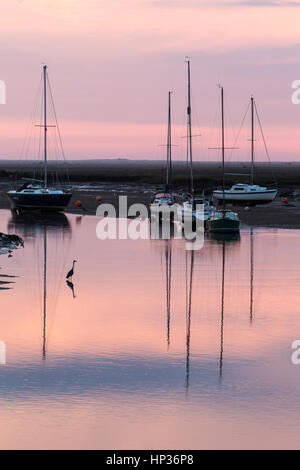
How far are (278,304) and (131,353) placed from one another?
9026 mm

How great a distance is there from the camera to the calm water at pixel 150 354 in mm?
16922

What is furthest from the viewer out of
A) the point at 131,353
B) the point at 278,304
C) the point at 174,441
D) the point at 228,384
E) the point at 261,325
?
the point at 278,304

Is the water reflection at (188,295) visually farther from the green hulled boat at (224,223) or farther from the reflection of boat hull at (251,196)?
the reflection of boat hull at (251,196)

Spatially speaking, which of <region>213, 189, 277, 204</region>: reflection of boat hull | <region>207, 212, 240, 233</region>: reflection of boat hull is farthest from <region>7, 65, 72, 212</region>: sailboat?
<region>207, 212, 240, 233</region>: reflection of boat hull

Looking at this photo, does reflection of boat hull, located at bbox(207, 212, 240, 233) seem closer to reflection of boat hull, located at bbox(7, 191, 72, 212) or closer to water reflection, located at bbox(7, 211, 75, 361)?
water reflection, located at bbox(7, 211, 75, 361)

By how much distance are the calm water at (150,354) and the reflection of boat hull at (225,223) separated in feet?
42.8

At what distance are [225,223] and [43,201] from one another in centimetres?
2420

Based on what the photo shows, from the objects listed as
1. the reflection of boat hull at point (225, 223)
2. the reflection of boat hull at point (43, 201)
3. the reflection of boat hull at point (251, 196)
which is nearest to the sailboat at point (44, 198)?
the reflection of boat hull at point (43, 201)

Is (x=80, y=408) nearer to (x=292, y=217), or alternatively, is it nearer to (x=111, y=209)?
(x=292, y=217)

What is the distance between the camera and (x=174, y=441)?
16297 millimetres

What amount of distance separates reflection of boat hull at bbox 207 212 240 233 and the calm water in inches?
513

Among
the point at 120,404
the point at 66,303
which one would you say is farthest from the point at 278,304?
the point at 120,404

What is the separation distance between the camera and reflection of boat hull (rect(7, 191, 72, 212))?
75.2 meters

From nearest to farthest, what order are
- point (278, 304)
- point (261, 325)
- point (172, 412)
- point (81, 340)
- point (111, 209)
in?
point (172, 412), point (81, 340), point (261, 325), point (278, 304), point (111, 209)
